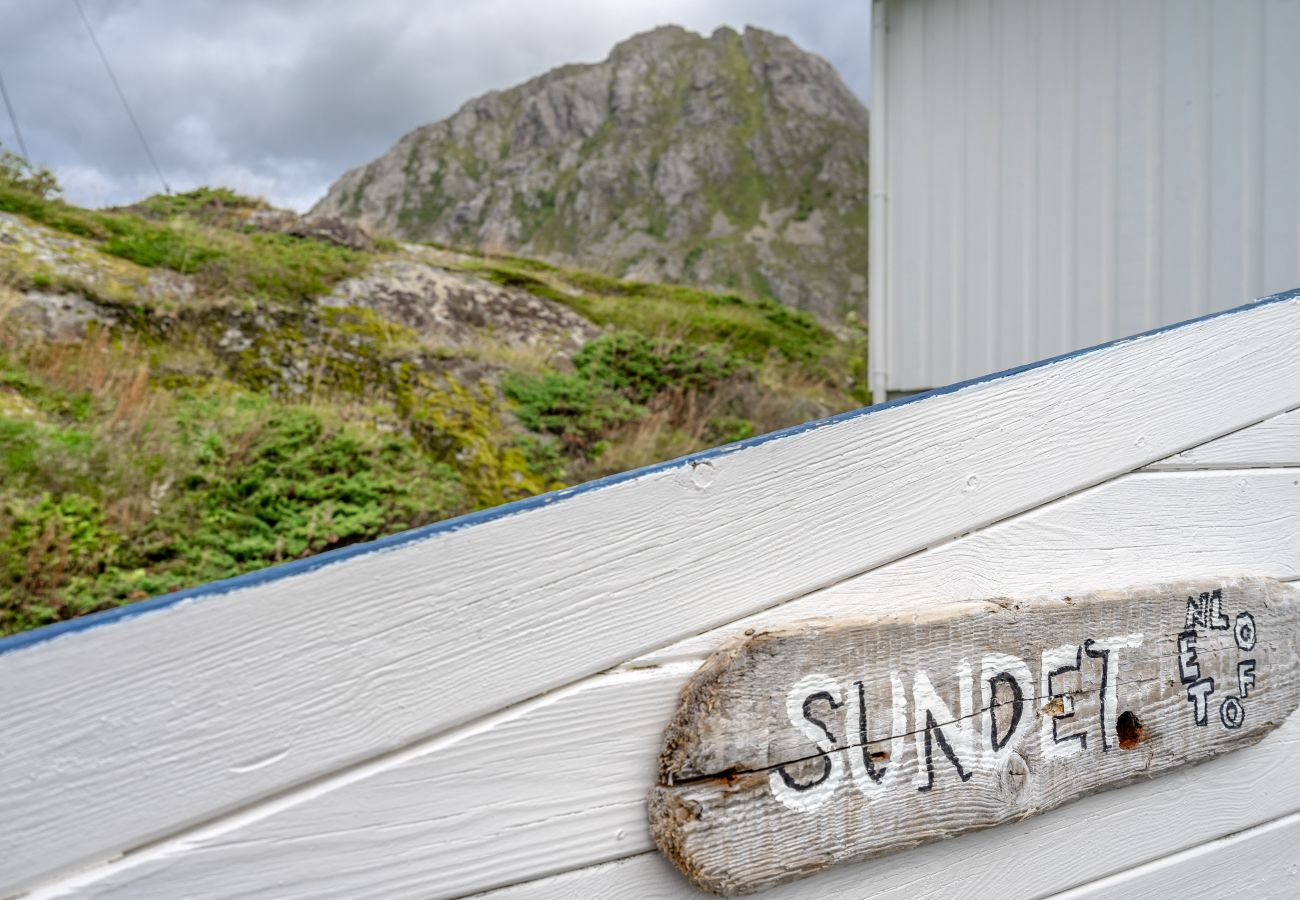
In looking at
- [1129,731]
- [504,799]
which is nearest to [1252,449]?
[1129,731]

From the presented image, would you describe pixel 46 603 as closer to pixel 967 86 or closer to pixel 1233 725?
pixel 1233 725

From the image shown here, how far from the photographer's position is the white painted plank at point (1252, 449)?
1109 millimetres

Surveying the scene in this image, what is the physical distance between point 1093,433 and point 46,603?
12.0 feet

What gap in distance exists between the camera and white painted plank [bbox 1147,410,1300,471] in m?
1.11

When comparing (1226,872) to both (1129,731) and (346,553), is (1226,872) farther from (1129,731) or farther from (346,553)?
(346,553)

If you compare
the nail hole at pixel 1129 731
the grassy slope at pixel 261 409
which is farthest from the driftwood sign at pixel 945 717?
the grassy slope at pixel 261 409

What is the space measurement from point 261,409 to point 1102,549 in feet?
15.2

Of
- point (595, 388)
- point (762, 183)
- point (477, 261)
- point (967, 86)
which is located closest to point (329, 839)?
point (967, 86)

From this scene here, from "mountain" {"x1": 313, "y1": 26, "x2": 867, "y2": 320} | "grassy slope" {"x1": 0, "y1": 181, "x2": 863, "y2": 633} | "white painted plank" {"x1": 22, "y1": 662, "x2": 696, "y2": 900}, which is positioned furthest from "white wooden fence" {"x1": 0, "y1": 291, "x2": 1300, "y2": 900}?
"mountain" {"x1": 313, "y1": 26, "x2": 867, "y2": 320}

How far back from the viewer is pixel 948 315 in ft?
13.0

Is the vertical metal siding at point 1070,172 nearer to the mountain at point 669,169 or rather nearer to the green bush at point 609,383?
the green bush at point 609,383

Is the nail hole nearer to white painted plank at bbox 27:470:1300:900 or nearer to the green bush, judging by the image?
white painted plank at bbox 27:470:1300:900

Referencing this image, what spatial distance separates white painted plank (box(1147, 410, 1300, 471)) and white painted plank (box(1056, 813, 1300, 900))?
0.52 meters

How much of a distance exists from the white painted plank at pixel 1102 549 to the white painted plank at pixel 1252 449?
15 millimetres
